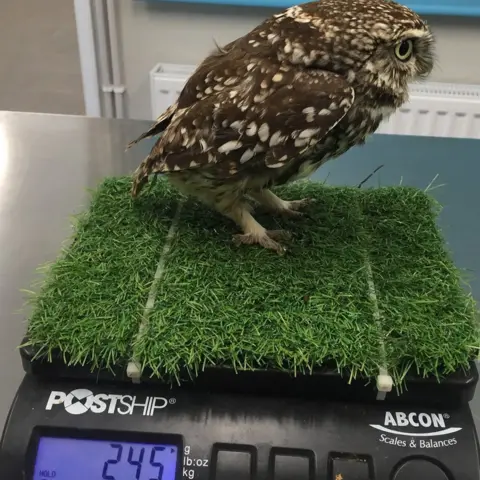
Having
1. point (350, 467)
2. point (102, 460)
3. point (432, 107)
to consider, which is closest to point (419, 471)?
point (350, 467)

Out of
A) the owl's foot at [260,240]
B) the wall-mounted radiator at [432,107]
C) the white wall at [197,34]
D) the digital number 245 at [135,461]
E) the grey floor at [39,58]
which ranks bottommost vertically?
the digital number 245 at [135,461]

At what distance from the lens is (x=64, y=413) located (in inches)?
21.7

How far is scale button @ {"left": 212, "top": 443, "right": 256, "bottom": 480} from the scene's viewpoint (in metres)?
0.52

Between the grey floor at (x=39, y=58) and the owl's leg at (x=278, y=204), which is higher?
the grey floor at (x=39, y=58)

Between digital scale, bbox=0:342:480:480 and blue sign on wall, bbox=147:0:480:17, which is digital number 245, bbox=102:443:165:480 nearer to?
digital scale, bbox=0:342:480:480

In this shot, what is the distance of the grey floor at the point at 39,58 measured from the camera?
8.42 ft

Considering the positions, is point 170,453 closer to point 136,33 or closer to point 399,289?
point 399,289

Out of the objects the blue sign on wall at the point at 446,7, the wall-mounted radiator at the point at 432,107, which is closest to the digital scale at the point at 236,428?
the wall-mounted radiator at the point at 432,107

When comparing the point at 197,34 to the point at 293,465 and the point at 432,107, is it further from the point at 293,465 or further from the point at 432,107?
the point at 293,465

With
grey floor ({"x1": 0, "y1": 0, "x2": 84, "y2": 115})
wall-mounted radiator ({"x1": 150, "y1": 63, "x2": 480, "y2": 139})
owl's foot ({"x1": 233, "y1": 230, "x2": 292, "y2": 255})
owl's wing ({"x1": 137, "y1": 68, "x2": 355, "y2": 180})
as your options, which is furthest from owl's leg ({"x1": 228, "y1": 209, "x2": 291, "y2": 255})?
grey floor ({"x1": 0, "y1": 0, "x2": 84, "y2": 115})

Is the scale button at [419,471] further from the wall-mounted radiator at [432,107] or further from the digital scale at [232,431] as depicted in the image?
the wall-mounted radiator at [432,107]

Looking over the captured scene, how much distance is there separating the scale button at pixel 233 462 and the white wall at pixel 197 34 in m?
1.40

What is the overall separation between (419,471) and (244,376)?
0.17 m

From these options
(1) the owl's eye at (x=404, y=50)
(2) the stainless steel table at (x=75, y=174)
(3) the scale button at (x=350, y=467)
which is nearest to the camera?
(3) the scale button at (x=350, y=467)
